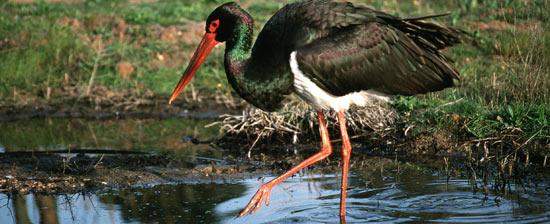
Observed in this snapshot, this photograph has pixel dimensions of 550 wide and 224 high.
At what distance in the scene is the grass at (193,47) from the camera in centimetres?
808

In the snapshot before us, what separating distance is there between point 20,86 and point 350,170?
14.8ft

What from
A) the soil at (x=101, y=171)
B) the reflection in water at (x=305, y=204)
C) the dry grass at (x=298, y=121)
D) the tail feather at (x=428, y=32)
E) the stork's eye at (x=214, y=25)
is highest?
the stork's eye at (x=214, y=25)

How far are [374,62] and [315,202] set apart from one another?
1.03 metres

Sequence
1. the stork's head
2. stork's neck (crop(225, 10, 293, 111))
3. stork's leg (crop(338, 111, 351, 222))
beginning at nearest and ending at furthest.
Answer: stork's leg (crop(338, 111, 351, 222)), stork's neck (crop(225, 10, 293, 111)), the stork's head

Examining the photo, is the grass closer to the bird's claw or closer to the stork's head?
the stork's head

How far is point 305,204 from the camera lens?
21.7ft

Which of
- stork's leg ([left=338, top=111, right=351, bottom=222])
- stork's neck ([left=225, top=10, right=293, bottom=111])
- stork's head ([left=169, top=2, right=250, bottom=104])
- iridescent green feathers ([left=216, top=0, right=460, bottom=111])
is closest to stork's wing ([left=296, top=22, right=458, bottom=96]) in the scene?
iridescent green feathers ([left=216, top=0, right=460, bottom=111])

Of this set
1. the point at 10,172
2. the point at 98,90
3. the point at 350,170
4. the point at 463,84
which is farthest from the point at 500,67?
the point at 10,172

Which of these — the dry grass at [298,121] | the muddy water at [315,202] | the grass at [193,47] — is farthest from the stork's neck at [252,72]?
the grass at [193,47]

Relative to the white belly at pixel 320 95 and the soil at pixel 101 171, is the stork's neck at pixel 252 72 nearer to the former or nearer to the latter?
the white belly at pixel 320 95

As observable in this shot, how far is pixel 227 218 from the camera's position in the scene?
20.7ft

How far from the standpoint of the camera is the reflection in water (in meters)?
6.25

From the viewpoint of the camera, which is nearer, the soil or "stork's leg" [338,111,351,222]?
"stork's leg" [338,111,351,222]

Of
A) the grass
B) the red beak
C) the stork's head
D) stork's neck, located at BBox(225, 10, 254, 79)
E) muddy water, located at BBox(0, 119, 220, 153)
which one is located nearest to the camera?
stork's neck, located at BBox(225, 10, 254, 79)
